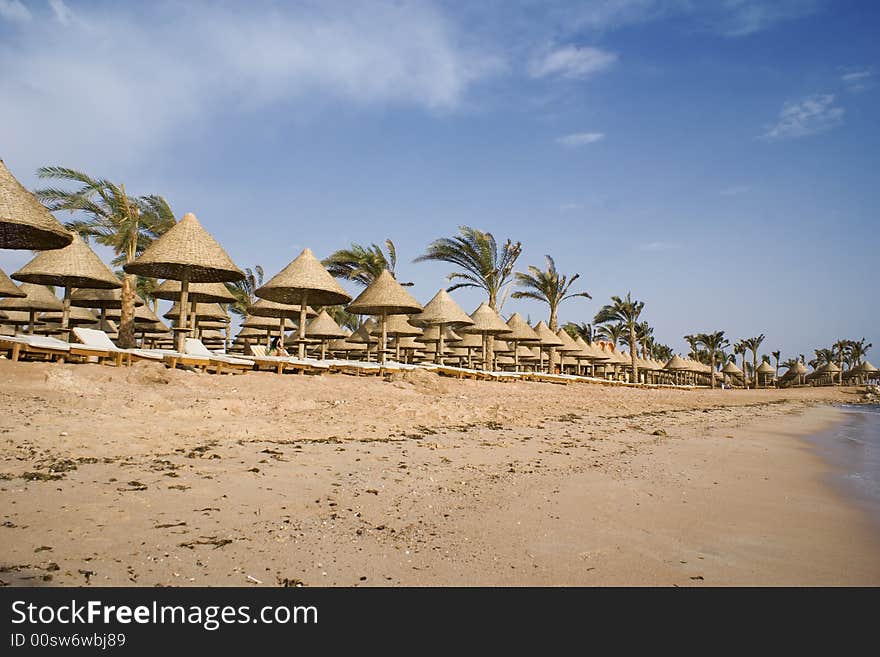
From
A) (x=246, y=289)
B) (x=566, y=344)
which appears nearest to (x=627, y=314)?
(x=566, y=344)

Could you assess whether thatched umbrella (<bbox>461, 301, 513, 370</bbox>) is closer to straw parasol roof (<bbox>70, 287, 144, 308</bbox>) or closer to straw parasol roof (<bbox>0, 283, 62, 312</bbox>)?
straw parasol roof (<bbox>70, 287, 144, 308</bbox>)

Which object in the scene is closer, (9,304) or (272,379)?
(272,379)

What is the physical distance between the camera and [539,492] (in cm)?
467

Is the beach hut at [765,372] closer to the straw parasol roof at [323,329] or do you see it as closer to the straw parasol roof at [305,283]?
the straw parasol roof at [323,329]

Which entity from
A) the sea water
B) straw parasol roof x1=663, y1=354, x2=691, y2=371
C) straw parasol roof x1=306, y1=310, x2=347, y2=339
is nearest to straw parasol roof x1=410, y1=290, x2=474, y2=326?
straw parasol roof x1=306, y1=310, x2=347, y2=339

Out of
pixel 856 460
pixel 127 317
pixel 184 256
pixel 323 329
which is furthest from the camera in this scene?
pixel 323 329

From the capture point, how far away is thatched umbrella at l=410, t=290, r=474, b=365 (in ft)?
69.9

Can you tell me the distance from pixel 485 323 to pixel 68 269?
1513cm

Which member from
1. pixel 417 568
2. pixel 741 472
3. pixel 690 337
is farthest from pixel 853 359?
pixel 417 568

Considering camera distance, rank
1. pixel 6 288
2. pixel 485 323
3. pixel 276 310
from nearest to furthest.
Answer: pixel 6 288
pixel 276 310
pixel 485 323

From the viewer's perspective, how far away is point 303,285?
15.0 m

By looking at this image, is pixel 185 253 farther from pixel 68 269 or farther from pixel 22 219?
pixel 68 269
